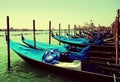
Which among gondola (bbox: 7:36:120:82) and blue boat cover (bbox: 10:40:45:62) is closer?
gondola (bbox: 7:36:120:82)

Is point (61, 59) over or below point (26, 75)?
over

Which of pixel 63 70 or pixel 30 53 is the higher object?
pixel 30 53

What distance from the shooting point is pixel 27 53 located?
10.6 metres

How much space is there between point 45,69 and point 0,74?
88.1 inches

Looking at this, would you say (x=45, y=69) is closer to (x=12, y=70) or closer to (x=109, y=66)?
(x=12, y=70)

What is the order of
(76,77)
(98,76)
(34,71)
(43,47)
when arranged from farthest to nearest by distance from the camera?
(43,47) → (34,71) → (76,77) → (98,76)

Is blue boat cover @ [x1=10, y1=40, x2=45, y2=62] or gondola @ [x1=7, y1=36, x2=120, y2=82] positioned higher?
blue boat cover @ [x1=10, y1=40, x2=45, y2=62]

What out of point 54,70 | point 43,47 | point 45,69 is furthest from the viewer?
point 43,47

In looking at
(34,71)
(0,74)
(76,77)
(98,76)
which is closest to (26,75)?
(34,71)

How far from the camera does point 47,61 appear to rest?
8.91 meters

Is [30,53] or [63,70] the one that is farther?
[30,53]

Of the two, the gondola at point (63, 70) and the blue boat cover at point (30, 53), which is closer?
the gondola at point (63, 70)

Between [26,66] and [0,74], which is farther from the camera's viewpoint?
[26,66]

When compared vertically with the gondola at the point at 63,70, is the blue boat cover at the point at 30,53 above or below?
above
